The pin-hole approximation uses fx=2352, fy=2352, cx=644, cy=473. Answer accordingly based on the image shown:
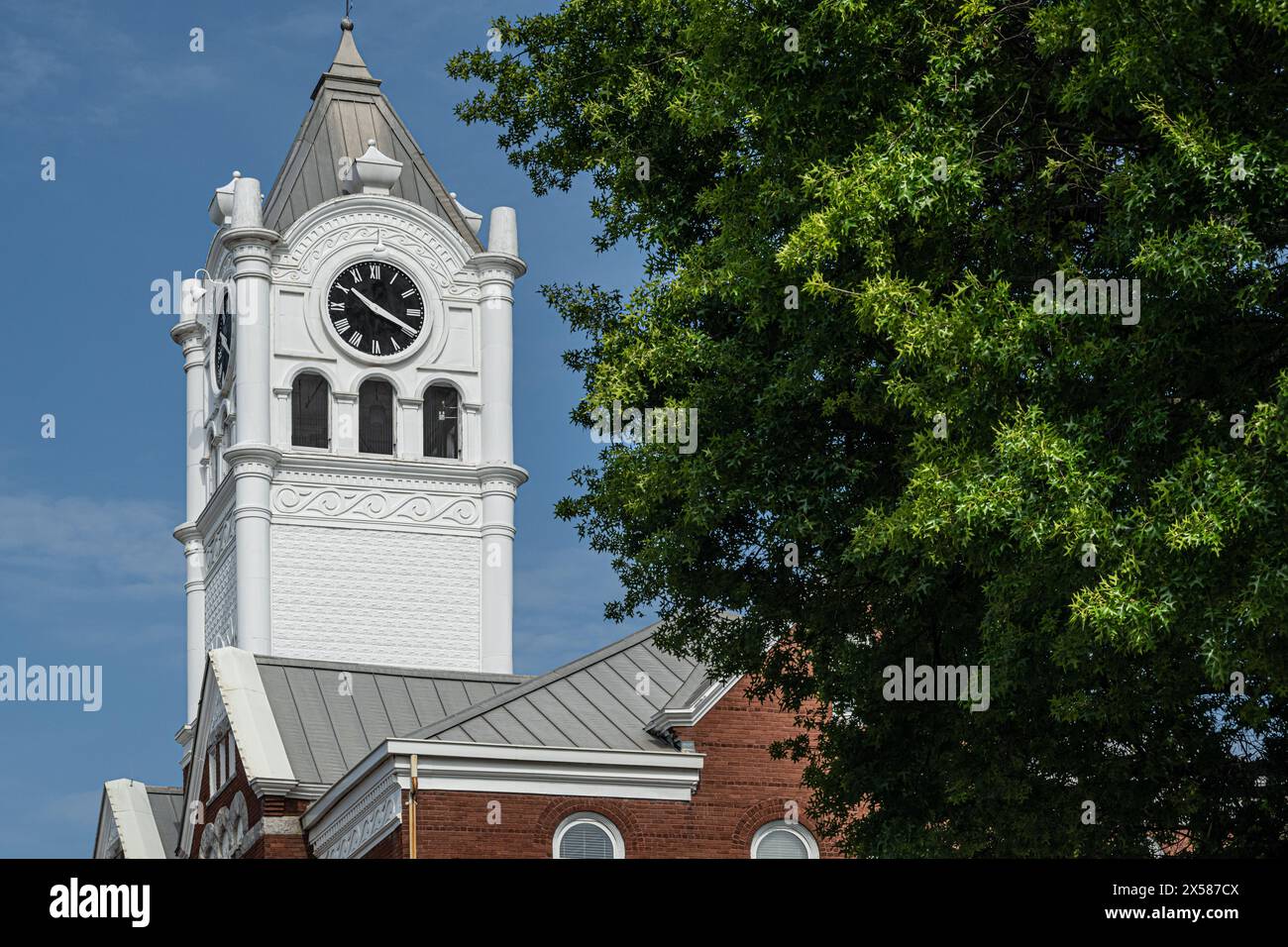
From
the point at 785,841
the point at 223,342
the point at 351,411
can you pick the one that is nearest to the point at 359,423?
the point at 351,411

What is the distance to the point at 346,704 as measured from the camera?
128 ft

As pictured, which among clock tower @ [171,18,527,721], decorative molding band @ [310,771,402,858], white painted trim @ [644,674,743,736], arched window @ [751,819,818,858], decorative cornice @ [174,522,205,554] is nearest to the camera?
decorative molding band @ [310,771,402,858]

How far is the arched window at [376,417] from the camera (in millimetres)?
70500

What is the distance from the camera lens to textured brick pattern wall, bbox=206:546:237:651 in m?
70.2

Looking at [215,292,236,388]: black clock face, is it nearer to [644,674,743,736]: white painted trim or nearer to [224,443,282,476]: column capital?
[224,443,282,476]: column capital

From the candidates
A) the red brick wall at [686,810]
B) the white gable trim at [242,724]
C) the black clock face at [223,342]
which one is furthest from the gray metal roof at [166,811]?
the black clock face at [223,342]

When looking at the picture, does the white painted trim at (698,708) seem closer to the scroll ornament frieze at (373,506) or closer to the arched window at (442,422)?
the scroll ornament frieze at (373,506)

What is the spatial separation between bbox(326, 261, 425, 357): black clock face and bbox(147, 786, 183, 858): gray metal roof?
79.3 feet

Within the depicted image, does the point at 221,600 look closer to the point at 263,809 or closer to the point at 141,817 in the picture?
the point at 141,817

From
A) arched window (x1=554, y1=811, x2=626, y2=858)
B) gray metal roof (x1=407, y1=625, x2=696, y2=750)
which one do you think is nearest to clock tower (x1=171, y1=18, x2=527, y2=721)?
gray metal roof (x1=407, y1=625, x2=696, y2=750)

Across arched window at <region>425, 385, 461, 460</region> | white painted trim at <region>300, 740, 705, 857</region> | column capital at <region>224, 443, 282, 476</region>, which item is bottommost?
white painted trim at <region>300, 740, 705, 857</region>

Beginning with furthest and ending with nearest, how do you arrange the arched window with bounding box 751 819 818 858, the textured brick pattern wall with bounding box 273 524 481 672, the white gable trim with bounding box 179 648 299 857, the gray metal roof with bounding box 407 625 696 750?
1. the textured brick pattern wall with bounding box 273 524 481 672
2. the white gable trim with bounding box 179 648 299 857
3. the arched window with bounding box 751 819 818 858
4. the gray metal roof with bounding box 407 625 696 750

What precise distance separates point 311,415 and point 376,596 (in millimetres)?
5955

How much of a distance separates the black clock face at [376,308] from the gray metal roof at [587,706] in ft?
111
